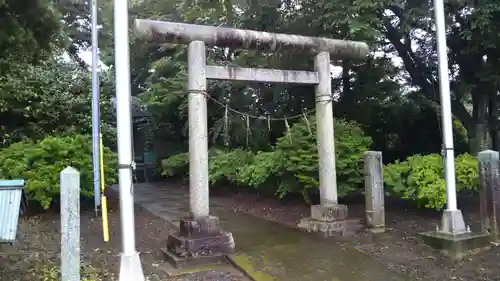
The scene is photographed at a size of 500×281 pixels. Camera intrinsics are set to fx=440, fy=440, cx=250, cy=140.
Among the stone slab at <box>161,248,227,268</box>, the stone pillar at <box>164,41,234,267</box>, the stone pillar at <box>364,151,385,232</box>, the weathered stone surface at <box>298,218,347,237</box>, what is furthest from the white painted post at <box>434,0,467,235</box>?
the stone slab at <box>161,248,227,268</box>

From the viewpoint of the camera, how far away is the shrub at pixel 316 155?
32.3 feet

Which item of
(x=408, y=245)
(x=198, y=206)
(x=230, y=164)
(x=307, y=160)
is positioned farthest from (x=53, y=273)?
(x=230, y=164)

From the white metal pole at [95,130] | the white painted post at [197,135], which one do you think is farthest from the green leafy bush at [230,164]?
the white painted post at [197,135]

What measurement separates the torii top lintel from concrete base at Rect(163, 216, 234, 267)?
118 inches

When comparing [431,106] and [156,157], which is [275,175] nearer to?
[431,106]

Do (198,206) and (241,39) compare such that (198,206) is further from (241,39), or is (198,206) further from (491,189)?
(491,189)

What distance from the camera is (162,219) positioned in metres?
10.5

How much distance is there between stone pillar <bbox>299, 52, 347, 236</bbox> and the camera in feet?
27.5

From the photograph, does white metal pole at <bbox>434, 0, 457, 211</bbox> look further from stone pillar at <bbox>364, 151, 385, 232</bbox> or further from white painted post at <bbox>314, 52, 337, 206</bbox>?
white painted post at <bbox>314, 52, 337, 206</bbox>

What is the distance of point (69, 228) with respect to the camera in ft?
14.6

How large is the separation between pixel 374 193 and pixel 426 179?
4.43 feet

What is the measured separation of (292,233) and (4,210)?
16.6ft

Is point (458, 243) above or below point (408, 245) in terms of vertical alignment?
above

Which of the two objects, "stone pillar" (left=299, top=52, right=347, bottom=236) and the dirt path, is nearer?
the dirt path
